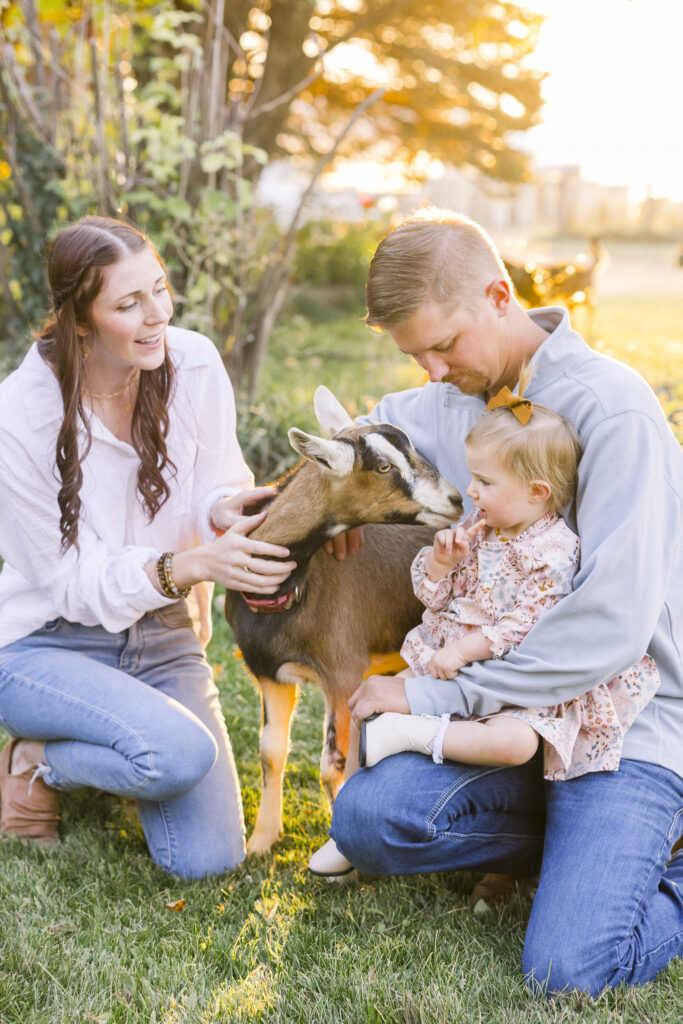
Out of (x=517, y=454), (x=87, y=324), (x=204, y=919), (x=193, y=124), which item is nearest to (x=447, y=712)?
(x=517, y=454)

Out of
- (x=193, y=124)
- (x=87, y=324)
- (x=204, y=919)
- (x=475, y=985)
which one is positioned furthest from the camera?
(x=193, y=124)

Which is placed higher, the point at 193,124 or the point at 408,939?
the point at 193,124

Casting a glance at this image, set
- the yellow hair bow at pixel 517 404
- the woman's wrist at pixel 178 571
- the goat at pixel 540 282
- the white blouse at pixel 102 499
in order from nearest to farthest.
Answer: the yellow hair bow at pixel 517 404
the woman's wrist at pixel 178 571
the white blouse at pixel 102 499
the goat at pixel 540 282

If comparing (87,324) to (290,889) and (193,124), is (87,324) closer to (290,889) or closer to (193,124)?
(290,889)

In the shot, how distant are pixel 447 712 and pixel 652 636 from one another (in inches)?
22.6

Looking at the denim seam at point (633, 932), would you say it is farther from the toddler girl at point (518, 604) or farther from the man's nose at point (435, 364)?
the man's nose at point (435, 364)

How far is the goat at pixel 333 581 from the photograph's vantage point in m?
2.97

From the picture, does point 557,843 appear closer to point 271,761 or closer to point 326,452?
point 271,761

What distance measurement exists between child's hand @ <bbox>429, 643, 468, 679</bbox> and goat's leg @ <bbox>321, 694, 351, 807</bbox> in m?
0.51

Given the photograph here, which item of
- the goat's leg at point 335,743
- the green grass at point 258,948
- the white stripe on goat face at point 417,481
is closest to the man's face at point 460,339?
the white stripe on goat face at point 417,481

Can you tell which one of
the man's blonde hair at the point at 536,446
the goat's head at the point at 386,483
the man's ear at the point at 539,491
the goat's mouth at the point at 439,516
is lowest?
the goat's mouth at the point at 439,516

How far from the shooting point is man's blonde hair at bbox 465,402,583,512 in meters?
2.55

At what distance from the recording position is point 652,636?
2627 mm

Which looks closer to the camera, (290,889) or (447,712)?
(447,712)
